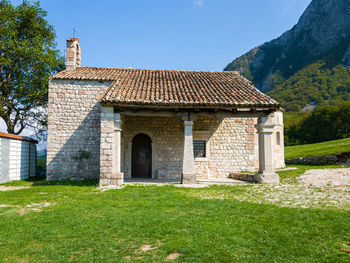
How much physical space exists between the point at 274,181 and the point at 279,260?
7170 millimetres

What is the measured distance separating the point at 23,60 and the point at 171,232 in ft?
52.1

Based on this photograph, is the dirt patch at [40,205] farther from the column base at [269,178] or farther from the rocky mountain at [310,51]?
the rocky mountain at [310,51]

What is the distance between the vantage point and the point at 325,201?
621 centimetres

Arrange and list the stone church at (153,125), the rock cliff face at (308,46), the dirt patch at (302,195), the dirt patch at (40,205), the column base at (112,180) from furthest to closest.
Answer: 1. the rock cliff face at (308,46)
2. the stone church at (153,125)
3. the column base at (112,180)
4. the dirt patch at (40,205)
5. the dirt patch at (302,195)

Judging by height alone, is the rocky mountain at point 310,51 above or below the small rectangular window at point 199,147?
above

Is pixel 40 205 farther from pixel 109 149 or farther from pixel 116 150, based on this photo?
pixel 116 150

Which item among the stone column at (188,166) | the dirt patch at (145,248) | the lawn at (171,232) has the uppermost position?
the stone column at (188,166)

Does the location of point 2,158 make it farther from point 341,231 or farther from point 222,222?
point 341,231

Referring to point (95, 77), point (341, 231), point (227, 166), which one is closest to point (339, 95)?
point (227, 166)

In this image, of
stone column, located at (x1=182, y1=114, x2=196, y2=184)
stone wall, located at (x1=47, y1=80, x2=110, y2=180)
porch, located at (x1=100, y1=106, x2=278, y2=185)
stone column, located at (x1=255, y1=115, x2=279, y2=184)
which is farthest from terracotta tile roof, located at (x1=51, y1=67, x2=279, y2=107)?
porch, located at (x1=100, y1=106, x2=278, y2=185)


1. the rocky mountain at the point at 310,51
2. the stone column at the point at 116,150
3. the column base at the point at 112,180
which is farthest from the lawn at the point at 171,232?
the rocky mountain at the point at 310,51

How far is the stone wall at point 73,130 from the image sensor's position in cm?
1236

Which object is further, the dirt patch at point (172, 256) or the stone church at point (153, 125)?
the stone church at point (153, 125)

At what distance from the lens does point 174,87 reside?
11.9m
